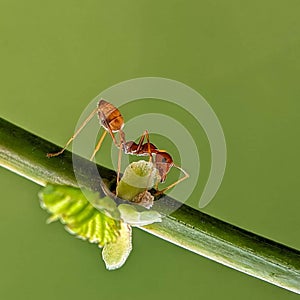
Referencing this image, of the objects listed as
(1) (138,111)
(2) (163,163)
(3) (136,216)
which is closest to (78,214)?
(3) (136,216)

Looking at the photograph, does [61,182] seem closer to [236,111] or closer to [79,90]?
[79,90]

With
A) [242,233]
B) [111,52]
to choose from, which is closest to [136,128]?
[242,233]

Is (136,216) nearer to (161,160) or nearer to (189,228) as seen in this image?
(189,228)

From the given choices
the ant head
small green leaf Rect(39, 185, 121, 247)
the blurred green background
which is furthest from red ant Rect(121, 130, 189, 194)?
the blurred green background

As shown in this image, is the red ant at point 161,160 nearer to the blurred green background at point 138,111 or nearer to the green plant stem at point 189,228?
the green plant stem at point 189,228

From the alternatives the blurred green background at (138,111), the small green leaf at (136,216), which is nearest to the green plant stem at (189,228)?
the small green leaf at (136,216)

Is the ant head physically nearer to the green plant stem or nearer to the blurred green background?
the green plant stem

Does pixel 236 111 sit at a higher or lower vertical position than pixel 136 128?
higher
